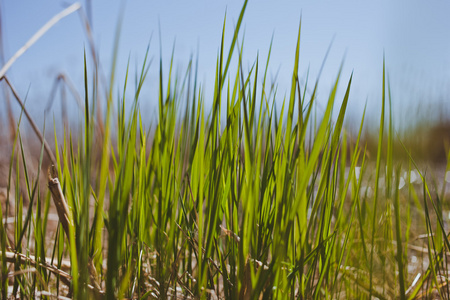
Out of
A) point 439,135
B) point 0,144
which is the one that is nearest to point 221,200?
point 0,144

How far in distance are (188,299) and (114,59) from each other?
0.32 meters

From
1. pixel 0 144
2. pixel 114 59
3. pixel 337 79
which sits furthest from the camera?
pixel 0 144

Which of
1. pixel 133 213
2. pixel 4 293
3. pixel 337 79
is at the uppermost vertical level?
pixel 337 79

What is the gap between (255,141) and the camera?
1.58 ft

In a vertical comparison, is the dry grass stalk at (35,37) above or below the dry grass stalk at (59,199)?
above

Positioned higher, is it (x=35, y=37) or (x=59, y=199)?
(x=35, y=37)

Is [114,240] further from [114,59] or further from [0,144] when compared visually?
[0,144]

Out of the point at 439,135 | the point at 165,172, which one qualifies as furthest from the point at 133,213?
the point at 439,135

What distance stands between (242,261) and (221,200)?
4.0 inches

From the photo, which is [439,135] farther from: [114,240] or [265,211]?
[114,240]

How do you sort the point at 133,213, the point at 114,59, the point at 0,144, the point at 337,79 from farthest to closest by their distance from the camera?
the point at 0,144
the point at 133,213
the point at 337,79
the point at 114,59

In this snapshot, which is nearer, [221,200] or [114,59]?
[114,59]

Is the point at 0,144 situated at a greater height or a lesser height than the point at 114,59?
lesser

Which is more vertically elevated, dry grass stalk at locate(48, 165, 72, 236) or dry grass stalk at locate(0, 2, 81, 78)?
dry grass stalk at locate(0, 2, 81, 78)
